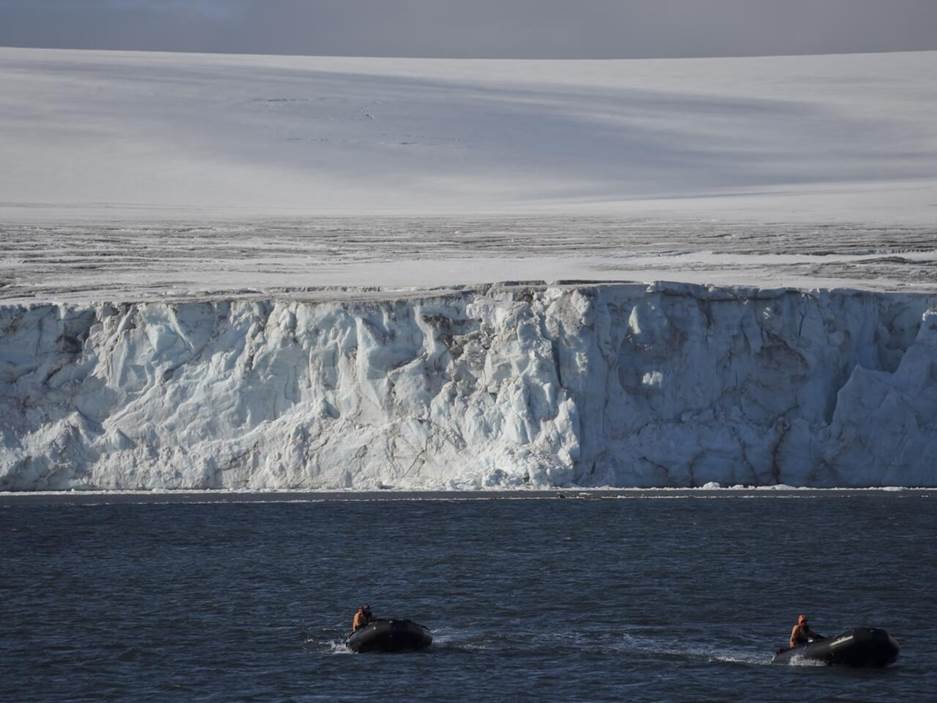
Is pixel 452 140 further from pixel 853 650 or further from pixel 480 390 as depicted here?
pixel 853 650

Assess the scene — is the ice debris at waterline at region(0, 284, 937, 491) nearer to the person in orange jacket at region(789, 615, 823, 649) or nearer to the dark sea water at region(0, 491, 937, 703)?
the dark sea water at region(0, 491, 937, 703)

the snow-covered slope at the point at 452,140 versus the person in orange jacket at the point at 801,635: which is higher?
the snow-covered slope at the point at 452,140

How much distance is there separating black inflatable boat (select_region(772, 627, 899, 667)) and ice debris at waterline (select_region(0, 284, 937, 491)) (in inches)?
643

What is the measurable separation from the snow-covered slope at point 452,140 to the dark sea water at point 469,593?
1927 centimetres

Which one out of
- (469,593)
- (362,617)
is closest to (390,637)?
(362,617)

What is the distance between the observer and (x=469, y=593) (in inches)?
1097

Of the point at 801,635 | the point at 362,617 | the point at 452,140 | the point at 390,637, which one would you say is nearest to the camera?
the point at 801,635

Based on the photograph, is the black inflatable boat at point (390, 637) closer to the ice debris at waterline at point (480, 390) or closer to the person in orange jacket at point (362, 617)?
the person in orange jacket at point (362, 617)

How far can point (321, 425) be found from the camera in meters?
39.5

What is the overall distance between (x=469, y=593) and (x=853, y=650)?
8002 mm

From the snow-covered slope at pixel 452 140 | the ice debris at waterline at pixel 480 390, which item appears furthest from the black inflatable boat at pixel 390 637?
the snow-covered slope at pixel 452 140

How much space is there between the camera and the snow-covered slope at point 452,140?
205ft

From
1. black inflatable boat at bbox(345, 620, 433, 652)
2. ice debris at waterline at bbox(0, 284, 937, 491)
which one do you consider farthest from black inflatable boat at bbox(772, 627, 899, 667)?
ice debris at waterline at bbox(0, 284, 937, 491)

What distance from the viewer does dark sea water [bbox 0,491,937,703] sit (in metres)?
21.2
